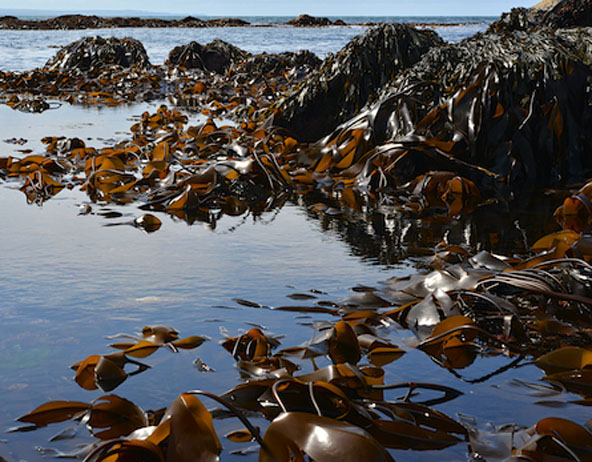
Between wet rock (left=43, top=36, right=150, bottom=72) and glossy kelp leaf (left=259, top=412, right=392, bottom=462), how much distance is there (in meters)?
9.18

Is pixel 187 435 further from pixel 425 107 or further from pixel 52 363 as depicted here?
pixel 425 107

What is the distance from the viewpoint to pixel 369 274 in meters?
1.89

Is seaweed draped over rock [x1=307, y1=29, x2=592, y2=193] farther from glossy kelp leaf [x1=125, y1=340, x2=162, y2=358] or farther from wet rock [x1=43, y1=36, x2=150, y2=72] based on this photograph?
wet rock [x1=43, y1=36, x2=150, y2=72]

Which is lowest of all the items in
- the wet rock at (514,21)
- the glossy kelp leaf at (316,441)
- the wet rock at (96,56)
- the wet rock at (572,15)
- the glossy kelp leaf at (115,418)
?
the glossy kelp leaf at (115,418)

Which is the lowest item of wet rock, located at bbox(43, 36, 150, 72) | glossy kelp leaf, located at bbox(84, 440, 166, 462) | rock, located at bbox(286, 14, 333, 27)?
glossy kelp leaf, located at bbox(84, 440, 166, 462)

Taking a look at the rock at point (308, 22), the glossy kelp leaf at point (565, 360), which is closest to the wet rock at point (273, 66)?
the glossy kelp leaf at point (565, 360)

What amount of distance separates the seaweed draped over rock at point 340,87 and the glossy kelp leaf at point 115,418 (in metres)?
3.03

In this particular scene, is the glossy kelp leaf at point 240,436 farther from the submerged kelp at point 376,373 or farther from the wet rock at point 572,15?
the wet rock at point 572,15

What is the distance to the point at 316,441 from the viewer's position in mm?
934

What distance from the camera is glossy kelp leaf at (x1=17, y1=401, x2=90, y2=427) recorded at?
109 centimetres

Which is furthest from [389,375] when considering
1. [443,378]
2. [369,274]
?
[369,274]

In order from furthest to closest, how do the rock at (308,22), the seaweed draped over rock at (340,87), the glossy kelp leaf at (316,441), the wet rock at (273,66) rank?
the rock at (308,22)
the wet rock at (273,66)
the seaweed draped over rock at (340,87)
the glossy kelp leaf at (316,441)

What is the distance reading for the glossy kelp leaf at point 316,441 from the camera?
908 millimetres

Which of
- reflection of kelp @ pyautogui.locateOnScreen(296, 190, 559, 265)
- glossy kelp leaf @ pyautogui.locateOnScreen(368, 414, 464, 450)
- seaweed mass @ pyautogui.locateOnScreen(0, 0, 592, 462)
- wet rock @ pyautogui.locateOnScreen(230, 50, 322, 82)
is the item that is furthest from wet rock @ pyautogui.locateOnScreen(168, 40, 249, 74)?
glossy kelp leaf @ pyautogui.locateOnScreen(368, 414, 464, 450)
